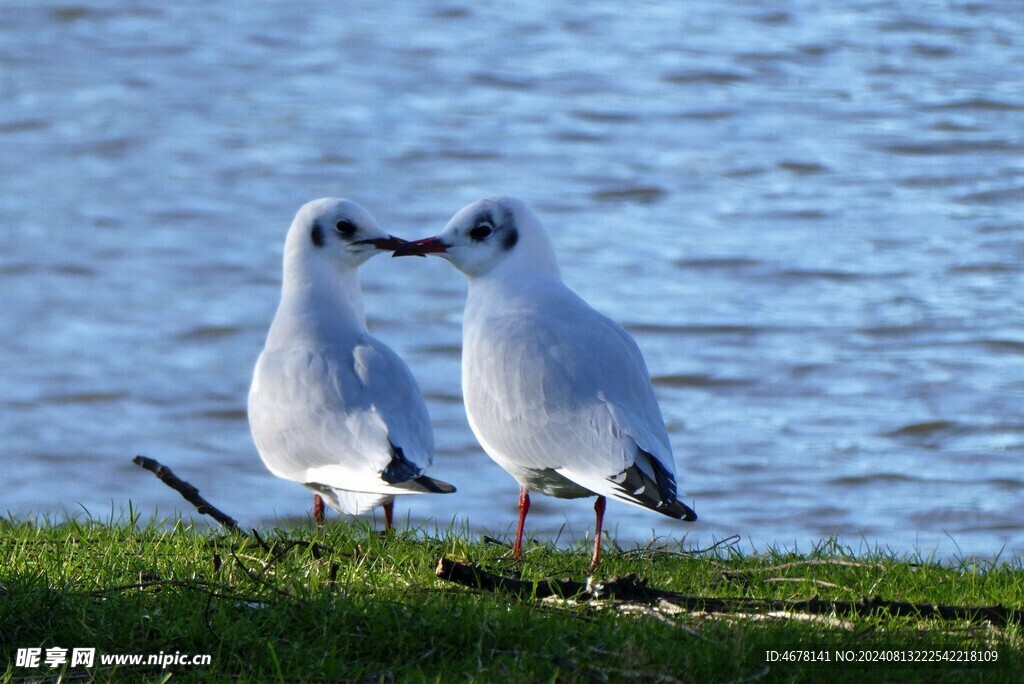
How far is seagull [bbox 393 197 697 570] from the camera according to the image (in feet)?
18.5

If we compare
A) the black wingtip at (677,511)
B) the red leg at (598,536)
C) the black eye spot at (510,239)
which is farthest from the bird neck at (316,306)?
the black wingtip at (677,511)

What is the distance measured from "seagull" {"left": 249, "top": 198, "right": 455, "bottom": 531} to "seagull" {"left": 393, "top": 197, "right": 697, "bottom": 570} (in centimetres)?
44

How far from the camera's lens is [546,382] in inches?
232

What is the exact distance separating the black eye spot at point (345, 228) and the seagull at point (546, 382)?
110cm

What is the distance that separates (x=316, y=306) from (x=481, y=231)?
124cm

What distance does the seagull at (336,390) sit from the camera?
258 inches

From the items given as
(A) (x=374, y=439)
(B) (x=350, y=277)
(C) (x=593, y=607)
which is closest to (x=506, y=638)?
(C) (x=593, y=607)

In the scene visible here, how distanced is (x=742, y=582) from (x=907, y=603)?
28.6 inches

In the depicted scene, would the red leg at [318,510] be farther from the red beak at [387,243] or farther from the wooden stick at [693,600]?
the wooden stick at [693,600]

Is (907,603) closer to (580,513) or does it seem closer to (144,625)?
(144,625)

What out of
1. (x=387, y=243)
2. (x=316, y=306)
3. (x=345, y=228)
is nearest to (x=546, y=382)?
(x=387, y=243)

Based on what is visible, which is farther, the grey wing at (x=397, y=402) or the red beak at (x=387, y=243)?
the red beak at (x=387, y=243)

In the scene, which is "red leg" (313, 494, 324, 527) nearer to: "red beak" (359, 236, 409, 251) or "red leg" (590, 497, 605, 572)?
"red beak" (359, 236, 409, 251)

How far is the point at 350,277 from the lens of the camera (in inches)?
297
